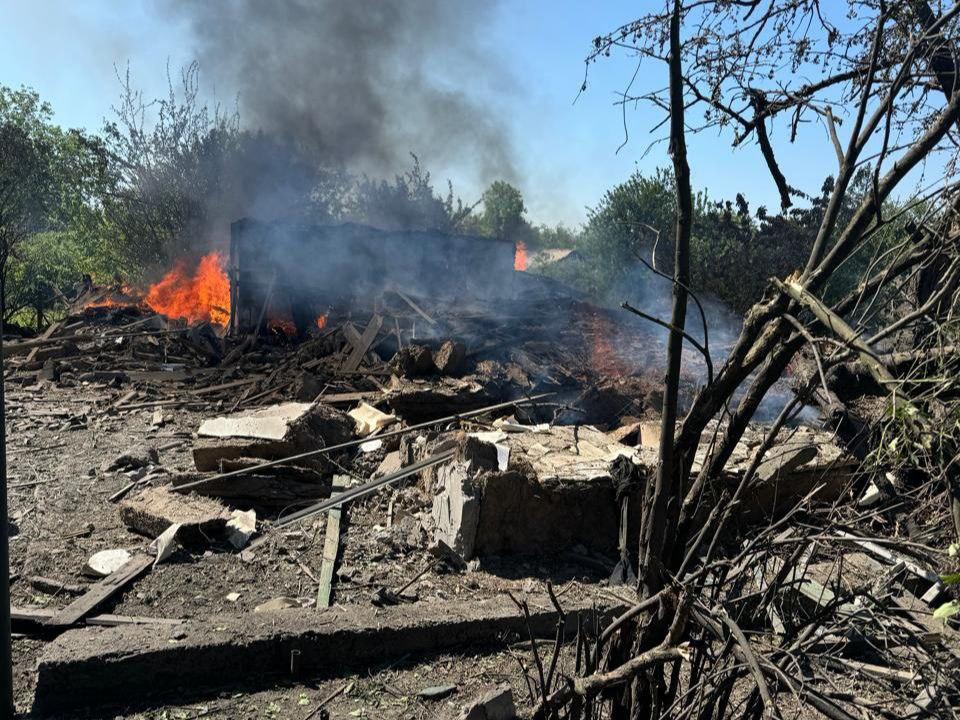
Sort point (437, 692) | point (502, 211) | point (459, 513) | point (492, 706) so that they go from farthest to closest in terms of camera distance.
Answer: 1. point (502, 211)
2. point (459, 513)
3. point (437, 692)
4. point (492, 706)

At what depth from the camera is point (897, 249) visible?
76.3 inches

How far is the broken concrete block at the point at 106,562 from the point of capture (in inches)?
209

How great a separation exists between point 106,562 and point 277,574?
1323mm

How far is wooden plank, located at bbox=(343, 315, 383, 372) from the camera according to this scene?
12.2 meters

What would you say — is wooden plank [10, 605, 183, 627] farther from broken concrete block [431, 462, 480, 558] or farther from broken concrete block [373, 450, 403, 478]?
broken concrete block [373, 450, 403, 478]

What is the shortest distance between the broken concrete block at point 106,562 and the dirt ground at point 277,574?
0.08 meters

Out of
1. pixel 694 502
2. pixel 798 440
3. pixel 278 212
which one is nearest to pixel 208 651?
pixel 694 502

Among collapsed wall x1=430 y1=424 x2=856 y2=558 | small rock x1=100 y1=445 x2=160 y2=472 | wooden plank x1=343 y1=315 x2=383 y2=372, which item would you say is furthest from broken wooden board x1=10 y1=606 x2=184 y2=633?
wooden plank x1=343 y1=315 x2=383 y2=372

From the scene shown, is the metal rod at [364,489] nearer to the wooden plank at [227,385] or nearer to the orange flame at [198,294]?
the wooden plank at [227,385]

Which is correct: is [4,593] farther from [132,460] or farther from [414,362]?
[414,362]

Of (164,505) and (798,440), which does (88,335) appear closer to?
(164,505)

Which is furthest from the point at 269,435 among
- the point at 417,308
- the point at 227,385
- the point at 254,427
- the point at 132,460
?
the point at 417,308

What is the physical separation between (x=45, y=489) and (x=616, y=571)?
5723mm

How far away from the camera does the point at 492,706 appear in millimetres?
3576
